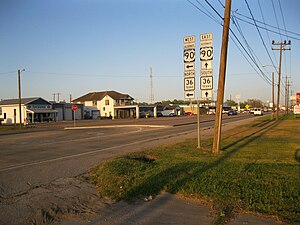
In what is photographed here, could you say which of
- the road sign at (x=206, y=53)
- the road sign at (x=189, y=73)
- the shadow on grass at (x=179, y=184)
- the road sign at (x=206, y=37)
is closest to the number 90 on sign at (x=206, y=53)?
the road sign at (x=206, y=53)

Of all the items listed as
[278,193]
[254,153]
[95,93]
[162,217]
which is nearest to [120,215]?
[162,217]

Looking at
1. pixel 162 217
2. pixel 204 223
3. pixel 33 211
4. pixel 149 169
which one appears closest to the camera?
pixel 204 223

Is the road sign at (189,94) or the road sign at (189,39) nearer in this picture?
the road sign at (189,94)

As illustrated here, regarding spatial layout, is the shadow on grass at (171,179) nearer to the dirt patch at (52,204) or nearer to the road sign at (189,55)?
the dirt patch at (52,204)

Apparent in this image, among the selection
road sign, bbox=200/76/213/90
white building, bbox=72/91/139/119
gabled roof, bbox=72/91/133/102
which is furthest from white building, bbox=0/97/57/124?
road sign, bbox=200/76/213/90

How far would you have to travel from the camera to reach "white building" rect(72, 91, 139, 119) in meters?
81.9

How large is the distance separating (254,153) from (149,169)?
198 inches

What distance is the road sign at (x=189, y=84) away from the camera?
13.0 metres

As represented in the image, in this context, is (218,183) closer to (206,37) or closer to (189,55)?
(206,37)

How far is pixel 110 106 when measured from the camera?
271ft

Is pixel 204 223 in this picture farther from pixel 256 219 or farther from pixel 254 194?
pixel 254 194

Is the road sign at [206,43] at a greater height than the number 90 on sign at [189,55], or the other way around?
the road sign at [206,43]

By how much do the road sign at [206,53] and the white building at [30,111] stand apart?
5601cm

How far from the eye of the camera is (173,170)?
766cm
